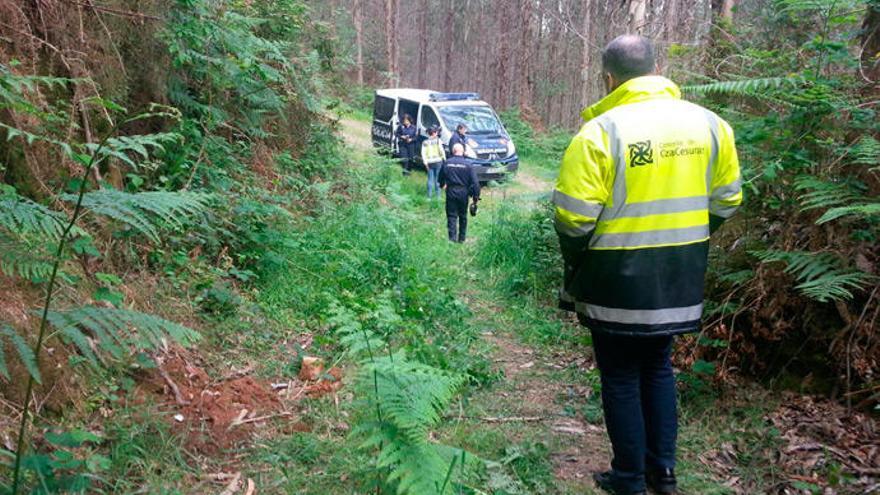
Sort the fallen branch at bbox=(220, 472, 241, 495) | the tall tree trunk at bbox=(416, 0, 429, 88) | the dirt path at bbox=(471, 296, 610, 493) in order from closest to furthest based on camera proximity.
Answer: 1. the fallen branch at bbox=(220, 472, 241, 495)
2. the dirt path at bbox=(471, 296, 610, 493)
3. the tall tree trunk at bbox=(416, 0, 429, 88)

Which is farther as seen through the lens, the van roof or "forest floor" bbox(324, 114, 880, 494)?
the van roof

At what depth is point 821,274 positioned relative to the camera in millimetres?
3900

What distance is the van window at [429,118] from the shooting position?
18.8 metres

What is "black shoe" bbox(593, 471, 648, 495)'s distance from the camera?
3.34 m

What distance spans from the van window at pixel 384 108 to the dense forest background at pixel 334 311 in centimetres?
1389

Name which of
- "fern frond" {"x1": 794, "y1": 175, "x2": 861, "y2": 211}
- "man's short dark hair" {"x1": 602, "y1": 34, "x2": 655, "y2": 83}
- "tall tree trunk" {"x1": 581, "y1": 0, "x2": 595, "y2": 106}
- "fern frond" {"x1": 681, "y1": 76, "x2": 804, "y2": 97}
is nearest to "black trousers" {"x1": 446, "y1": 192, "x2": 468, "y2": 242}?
"fern frond" {"x1": 681, "y1": 76, "x2": 804, "y2": 97}

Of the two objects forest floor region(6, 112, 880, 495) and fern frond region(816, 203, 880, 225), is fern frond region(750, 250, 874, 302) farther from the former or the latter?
forest floor region(6, 112, 880, 495)

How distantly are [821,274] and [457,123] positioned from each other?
1533cm

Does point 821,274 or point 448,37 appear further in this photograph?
point 448,37

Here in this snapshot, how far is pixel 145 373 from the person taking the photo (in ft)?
12.7

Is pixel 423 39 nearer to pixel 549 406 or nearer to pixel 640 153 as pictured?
pixel 549 406

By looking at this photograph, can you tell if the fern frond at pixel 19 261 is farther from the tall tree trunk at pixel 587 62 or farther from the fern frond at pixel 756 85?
the tall tree trunk at pixel 587 62

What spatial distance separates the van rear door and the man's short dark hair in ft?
56.9

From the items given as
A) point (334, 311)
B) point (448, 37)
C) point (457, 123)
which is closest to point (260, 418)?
point (334, 311)
